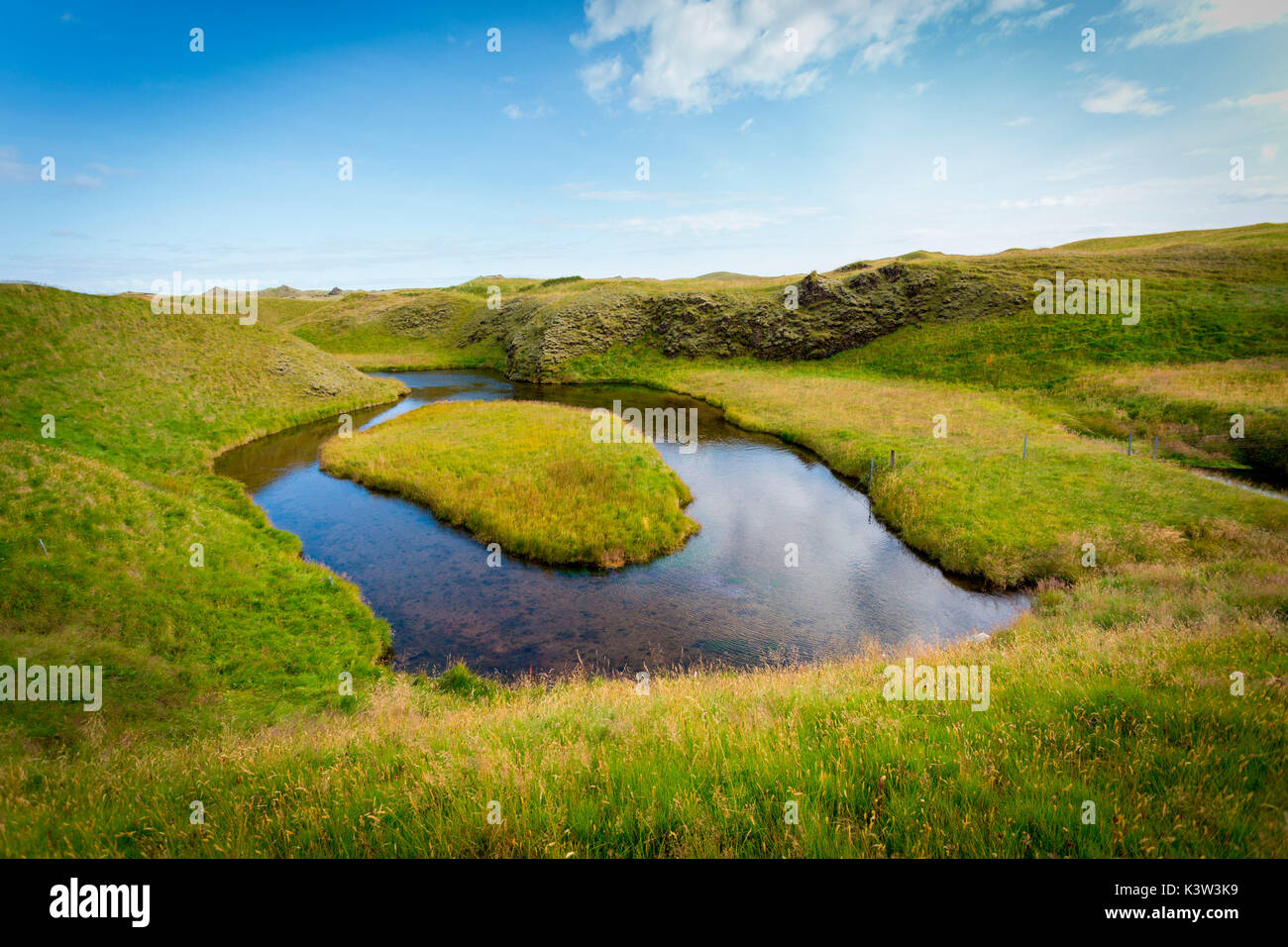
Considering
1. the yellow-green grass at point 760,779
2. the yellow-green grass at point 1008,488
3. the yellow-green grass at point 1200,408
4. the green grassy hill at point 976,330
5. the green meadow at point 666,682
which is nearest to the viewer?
the yellow-green grass at point 760,779

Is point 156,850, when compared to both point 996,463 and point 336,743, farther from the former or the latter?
point 996,463

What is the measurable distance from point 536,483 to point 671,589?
10.2 meters

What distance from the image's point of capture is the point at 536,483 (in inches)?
992

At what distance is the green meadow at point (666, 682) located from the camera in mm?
4395

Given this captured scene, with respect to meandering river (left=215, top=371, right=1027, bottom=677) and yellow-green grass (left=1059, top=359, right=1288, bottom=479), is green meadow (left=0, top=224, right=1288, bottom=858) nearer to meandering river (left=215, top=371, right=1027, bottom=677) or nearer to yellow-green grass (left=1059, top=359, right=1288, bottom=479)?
yellow-green grass (left=1059, top=359, right=1288, bottom=479)

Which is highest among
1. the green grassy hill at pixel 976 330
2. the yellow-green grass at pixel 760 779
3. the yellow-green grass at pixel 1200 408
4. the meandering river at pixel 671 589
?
the green grassy hill at pixel 976 330

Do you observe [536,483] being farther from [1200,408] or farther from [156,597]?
[1200,408]

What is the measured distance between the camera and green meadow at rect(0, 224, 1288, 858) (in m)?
4.39

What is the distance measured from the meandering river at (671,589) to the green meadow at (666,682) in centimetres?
135

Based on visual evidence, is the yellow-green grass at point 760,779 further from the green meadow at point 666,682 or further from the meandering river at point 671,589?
the meandering river at point 671,589

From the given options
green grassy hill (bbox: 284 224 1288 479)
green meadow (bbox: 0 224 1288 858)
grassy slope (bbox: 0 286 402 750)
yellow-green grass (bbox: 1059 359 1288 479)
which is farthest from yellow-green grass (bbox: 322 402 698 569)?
green grassy hill (bbox: 284 224 1288 479)

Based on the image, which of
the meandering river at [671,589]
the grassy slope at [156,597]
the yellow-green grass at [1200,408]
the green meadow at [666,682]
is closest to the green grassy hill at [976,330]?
the yellow-green grass at [1200,408]

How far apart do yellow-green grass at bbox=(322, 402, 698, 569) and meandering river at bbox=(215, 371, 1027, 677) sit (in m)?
0.80
